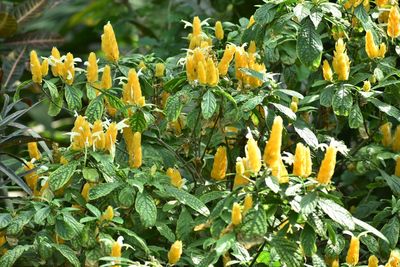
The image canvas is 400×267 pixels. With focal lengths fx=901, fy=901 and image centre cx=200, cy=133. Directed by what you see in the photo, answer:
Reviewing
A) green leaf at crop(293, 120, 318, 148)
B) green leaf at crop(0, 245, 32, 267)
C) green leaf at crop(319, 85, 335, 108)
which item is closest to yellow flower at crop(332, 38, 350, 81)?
green leaf at crop(319, 85, 335, 108)

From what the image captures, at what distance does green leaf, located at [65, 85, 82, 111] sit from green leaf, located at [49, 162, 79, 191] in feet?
0.98

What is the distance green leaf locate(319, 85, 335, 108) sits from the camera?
274cm

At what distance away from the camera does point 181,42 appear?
4.57 m

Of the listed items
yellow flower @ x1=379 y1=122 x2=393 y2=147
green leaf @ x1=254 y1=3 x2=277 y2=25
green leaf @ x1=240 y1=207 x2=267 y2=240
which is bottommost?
yellow flower @ x1=379 y1=122 x2=393 y2=147

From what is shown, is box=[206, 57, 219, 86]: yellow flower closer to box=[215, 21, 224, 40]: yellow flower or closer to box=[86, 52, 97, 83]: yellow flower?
box=[86, 52, 97, 83]: yellow flower

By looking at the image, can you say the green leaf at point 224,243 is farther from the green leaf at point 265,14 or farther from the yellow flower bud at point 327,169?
the green leaf at point 265,14

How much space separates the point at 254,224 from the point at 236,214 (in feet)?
0.19

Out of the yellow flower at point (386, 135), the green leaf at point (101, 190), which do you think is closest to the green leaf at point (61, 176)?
the green leaf at point (101, 190)

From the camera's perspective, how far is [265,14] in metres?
2.75

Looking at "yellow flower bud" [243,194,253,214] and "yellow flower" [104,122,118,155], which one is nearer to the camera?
"yellow flower bud" [243,194,253,214]

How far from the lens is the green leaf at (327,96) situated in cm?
274

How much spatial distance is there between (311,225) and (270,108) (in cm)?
66

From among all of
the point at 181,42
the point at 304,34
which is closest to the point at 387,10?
the point at 304,34

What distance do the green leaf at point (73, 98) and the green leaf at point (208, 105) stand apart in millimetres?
435
